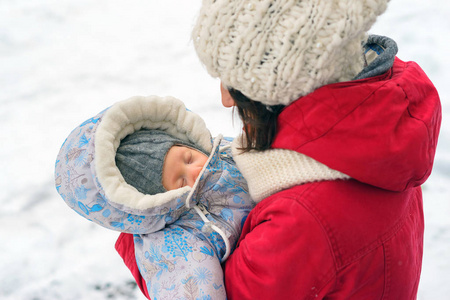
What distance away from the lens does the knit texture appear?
695 mm

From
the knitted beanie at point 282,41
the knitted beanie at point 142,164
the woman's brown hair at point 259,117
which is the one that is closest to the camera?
the knitted beanie at point 282,41

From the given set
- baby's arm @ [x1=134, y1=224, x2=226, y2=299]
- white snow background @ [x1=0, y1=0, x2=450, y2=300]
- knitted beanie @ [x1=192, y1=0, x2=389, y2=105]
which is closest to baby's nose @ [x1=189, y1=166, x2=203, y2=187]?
baby's arm @ [x1=134, y1=224, x2=226, y2=299]

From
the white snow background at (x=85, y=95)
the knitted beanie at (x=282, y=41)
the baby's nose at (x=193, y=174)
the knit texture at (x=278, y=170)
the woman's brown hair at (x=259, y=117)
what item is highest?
the knitted beanie at (x=282, y=41)

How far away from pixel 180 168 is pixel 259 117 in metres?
0.34

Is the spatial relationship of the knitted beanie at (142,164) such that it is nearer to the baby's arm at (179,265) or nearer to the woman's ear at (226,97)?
the baby's arm at (179,265)

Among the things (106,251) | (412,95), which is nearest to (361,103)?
(412,95)

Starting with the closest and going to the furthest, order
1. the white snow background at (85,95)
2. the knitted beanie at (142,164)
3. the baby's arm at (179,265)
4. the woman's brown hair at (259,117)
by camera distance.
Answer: the woman's brown hair at (259,117)
the baby's arm at (179,265)
the knitted beanie at (142,164)
the white snow background at (85,95)

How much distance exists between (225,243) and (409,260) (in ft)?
1.24

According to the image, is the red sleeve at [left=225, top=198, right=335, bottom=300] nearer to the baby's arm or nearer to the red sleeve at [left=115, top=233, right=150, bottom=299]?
the baby's arm

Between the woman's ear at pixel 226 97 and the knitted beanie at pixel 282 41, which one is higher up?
the knitted beanie at pixel 282 41

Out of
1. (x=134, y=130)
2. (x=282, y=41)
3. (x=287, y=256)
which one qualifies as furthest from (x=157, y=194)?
(x=282, y=41)

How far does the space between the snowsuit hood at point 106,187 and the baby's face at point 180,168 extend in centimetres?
7

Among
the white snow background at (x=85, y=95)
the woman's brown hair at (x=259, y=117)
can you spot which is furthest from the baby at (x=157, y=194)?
the white snow background at (x=85, y=95)

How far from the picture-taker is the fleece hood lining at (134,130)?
90 cm
